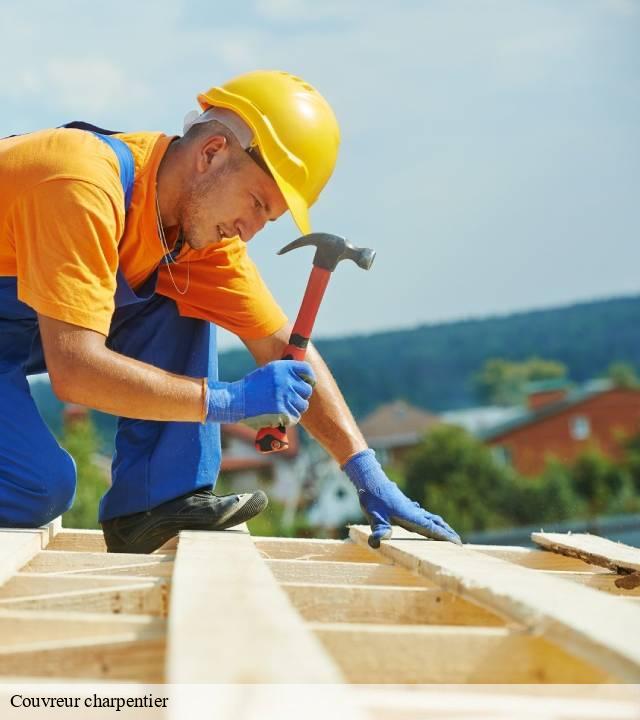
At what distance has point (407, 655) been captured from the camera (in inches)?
76.7

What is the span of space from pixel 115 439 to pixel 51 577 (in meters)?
1.60

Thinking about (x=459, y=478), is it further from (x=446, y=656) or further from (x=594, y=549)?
(x=446, y=656)

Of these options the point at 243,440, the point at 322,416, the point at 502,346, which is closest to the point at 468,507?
the point at 243,440

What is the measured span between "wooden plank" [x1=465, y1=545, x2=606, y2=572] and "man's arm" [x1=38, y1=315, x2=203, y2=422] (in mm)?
1121

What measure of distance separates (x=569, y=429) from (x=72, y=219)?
236 ft

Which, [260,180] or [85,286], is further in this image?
[260,180]

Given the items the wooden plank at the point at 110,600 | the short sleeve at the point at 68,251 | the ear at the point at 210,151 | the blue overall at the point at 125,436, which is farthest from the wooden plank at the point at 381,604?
the ear at the point at 210,151

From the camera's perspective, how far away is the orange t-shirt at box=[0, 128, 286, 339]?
3.20 metres

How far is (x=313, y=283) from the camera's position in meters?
3.79

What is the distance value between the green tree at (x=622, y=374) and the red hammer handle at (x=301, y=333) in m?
87.8

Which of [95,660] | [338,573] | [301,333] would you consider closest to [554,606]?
[95,660]

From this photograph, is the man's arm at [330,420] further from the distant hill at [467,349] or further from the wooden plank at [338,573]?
the distant hill at [467,349]

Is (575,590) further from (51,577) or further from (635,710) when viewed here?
(51,577)

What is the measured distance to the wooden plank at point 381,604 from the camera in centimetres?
247
